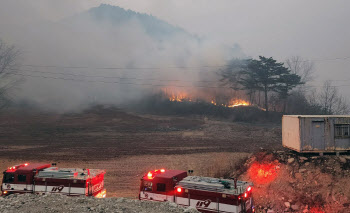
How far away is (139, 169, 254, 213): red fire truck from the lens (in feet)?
28.1

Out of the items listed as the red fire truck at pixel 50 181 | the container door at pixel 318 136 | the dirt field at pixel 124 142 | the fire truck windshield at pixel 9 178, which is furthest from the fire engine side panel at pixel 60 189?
the container door at pixel 318 136

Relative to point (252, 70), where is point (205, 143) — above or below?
below

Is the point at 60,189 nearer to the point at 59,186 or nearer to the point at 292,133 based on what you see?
the point at 59,186

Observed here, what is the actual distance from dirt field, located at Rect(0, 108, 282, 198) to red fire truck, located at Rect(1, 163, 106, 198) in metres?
5.35

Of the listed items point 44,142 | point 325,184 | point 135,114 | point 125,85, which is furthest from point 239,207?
point 125,85

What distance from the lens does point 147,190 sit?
10.1m

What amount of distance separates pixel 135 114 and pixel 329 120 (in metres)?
49.6

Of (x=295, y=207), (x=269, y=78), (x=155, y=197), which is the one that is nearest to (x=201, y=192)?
(x=155, y=197)

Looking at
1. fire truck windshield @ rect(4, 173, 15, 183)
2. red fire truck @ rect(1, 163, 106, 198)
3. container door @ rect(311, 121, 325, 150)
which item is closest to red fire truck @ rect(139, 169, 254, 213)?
red fire truck @ rect(1, 163, 106, 198)

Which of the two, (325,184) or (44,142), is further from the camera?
(44,142)

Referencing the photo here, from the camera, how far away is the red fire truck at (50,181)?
35.5 ft

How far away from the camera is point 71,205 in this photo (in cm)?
678

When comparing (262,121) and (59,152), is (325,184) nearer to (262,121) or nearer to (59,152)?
(59,152)

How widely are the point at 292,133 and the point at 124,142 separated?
27.4 metres
